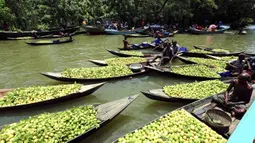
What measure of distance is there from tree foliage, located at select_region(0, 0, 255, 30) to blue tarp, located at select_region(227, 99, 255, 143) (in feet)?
80.4

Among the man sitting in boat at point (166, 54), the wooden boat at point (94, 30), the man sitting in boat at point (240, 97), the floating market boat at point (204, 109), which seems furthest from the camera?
the wooden boat at point (94, 30)

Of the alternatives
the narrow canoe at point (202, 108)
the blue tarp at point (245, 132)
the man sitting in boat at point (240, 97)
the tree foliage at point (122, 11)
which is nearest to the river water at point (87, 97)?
the narrow canoe at point (202, 108)

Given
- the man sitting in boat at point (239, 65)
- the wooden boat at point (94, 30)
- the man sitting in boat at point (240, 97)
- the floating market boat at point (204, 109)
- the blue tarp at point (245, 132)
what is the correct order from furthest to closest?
the wooden boat at point (94, 30), the man sitting in boat at point (239, 65), the man sitting in boat at point (240, 97), the floating market boat at point (204, 109), the blue tarp at point (245, 132)

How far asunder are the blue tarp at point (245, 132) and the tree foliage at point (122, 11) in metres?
24.5

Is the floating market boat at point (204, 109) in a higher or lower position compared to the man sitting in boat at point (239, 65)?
lower

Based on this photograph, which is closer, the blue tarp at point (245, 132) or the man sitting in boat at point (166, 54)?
the blue tarp at point (245, 132)

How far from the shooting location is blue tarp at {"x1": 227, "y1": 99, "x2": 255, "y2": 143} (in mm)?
2032

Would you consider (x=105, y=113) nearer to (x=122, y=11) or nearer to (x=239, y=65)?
(x=239, y=65)

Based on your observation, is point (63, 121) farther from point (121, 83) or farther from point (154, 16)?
point (154, 16)

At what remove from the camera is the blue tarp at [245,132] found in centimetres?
203

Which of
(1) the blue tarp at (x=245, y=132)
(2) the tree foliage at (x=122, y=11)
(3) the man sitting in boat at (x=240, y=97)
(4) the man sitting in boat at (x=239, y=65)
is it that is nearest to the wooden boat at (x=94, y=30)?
(2) the tree foliage at (x=122, y=11)

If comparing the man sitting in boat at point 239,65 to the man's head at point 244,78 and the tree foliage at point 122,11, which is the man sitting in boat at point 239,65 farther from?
the tree foliage at point 122,11

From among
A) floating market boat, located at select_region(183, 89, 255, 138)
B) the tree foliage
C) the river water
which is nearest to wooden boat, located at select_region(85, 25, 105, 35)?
the tree foliage

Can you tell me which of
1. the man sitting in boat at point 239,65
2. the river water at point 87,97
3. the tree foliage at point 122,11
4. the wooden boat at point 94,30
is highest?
the tree foliage at point 122,11
